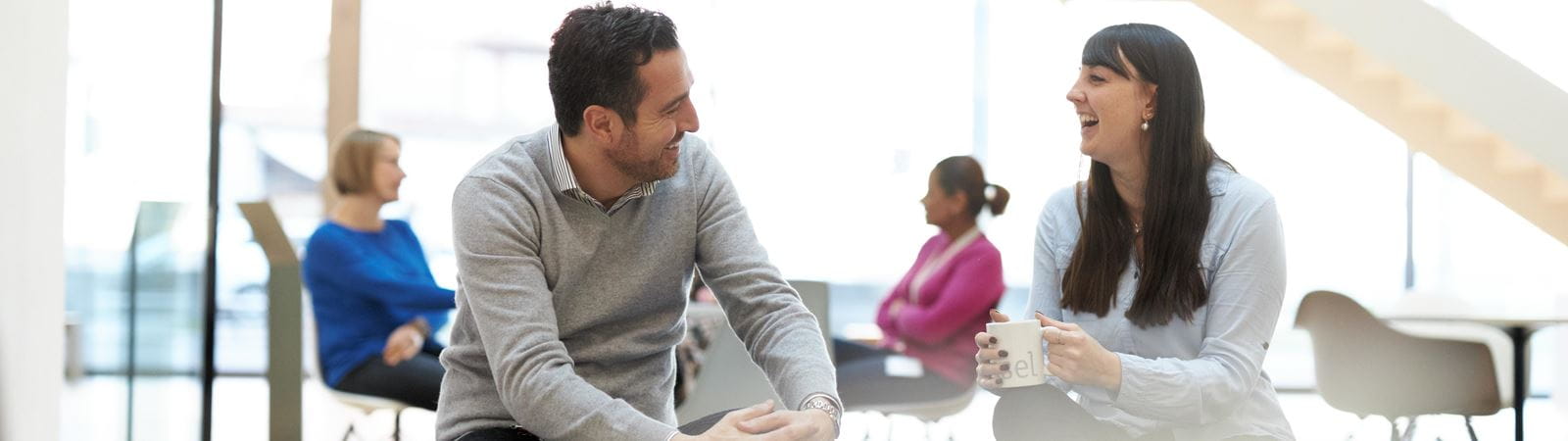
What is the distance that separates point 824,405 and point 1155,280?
517mm

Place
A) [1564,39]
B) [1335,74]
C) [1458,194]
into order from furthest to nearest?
[1458,194] → [1564,39] → [1335,74]

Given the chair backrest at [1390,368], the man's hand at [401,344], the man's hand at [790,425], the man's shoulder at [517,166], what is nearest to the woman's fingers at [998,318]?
the man's hand at [790,425]

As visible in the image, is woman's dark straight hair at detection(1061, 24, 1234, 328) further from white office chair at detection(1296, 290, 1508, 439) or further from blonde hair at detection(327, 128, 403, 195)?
blonde hair at detection(327, 128, 403, 195)

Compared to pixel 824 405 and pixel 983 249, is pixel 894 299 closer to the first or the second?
pixel 983 249

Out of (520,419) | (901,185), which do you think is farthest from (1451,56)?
(520,419)

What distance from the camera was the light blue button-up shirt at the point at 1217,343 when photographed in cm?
171

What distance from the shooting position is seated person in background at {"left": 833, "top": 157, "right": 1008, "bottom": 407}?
3852mm

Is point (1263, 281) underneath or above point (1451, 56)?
underneath

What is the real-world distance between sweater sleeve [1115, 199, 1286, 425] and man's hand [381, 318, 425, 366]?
8.33 feet

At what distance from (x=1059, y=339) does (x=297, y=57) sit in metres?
6.75

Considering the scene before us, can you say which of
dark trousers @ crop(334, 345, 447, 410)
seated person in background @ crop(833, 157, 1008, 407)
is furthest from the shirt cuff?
dark trousers @ crop(334, 345, 447, 410)

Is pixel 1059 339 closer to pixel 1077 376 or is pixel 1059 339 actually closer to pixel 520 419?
pixel 1077 376

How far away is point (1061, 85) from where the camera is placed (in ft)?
25.3

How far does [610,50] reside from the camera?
5.41ft
